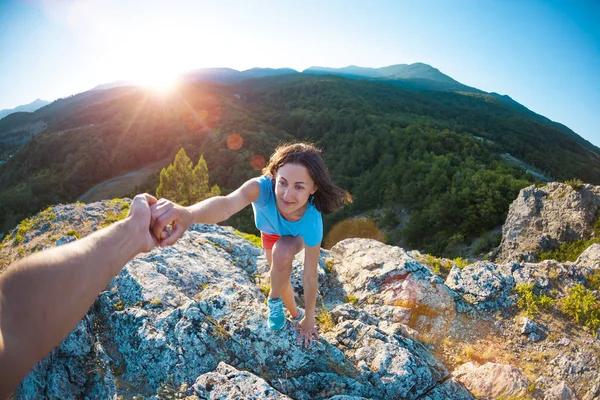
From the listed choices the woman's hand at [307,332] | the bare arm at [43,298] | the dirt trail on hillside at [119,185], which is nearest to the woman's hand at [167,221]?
the bare arm at [43,298]

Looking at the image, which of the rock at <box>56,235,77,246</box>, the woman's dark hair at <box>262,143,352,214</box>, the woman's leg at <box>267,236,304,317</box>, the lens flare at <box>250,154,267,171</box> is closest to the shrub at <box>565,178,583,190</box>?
the woman's dark hair at <box>262,143,352,214</box>

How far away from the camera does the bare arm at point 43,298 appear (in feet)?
4.09

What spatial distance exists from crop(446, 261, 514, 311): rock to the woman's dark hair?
13.9ft

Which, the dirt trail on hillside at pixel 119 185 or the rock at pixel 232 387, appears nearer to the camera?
the rock at pixel 232 387

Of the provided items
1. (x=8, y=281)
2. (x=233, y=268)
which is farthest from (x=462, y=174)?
(x=8, y=281)

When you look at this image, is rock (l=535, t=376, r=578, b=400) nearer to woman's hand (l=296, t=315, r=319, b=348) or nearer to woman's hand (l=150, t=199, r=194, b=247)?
woman's hand (l=296, t=315, r=319, b=348)

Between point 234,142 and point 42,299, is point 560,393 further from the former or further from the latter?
point 234,142

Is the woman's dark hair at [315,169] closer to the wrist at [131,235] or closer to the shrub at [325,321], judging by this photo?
the wrist at [131,235]

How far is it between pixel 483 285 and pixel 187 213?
6441 millimetres

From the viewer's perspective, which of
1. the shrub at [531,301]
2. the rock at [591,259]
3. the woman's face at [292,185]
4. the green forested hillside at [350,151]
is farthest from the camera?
the green forested hillside at [350,151]

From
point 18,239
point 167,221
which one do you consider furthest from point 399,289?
point 18,239

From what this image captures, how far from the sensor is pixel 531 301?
6152mm

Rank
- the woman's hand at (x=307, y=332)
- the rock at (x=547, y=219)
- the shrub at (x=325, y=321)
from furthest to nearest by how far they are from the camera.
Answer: the rock at (x=547, y=219), the shrub at (x=325, y=321), the woman's hand at (x=307, y=332)

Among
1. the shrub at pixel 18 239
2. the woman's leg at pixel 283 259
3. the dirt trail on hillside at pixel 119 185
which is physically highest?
the woman's leg at pixel 283 259
